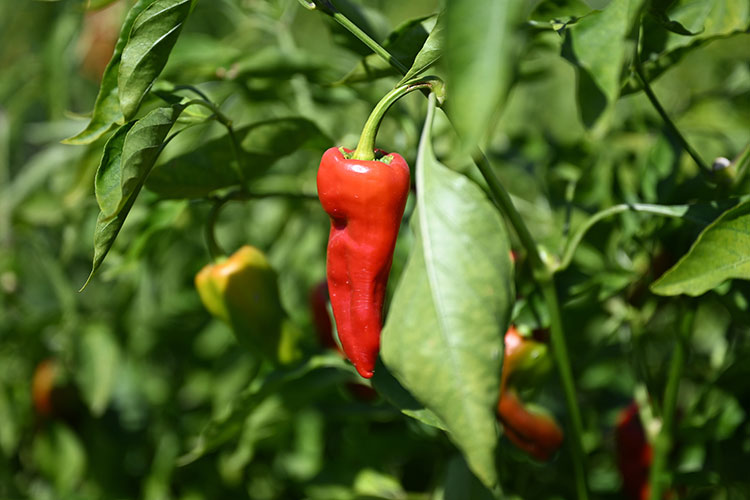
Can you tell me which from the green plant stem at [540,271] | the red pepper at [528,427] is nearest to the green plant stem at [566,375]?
the green plant stem at [540,271]

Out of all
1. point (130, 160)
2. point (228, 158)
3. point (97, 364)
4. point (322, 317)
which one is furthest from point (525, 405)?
point (97, 364)

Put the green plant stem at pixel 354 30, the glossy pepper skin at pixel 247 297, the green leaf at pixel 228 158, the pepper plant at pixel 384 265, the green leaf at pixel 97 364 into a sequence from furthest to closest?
the green leaf at pixel 97 364
the glossy pepper skin at pixel 247 297
the green leaf at pixel 228 158
the green plant stem at pixel 354 30
the pepper plant at pixel 384 265

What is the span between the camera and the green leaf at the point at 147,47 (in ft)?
1.85

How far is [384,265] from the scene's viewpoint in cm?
60

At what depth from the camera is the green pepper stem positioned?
21.5 inches

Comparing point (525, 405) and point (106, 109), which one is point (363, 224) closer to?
point (106, 109)

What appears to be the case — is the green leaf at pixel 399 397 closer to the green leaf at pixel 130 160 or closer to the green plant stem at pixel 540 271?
the green plant stem at pixel 540 271

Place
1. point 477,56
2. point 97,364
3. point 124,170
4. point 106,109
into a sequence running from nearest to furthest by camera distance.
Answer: point 477,56
point 124,170
point 106,109
point 97,364

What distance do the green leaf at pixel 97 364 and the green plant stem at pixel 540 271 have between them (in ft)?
2.39

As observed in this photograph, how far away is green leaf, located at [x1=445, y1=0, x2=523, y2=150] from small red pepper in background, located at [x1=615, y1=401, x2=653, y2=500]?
2.40ft

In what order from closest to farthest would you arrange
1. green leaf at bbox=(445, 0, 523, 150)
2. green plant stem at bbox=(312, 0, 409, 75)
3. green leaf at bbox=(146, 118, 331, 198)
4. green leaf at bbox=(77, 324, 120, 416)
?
green leaf at bbox=(445, 0, 523, 150)
green plant stem at bbox=(312, 0, 409, 75)
green leaf at bbox=(146, 118, 331, 198)
green leaf at bbox=(77, 324, 120, 416)

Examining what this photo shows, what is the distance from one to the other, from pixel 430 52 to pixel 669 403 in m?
0.45

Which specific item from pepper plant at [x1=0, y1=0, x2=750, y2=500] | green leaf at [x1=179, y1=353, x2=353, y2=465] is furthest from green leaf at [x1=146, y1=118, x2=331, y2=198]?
green leaf at [x1=179, y1=353, x2=353, y2=465]

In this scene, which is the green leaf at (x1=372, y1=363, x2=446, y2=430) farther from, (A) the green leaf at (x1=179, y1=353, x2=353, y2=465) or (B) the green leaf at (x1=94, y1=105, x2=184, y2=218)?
(B) the green leaf at (x1=94, y1=105, x2=184, y2=218)
